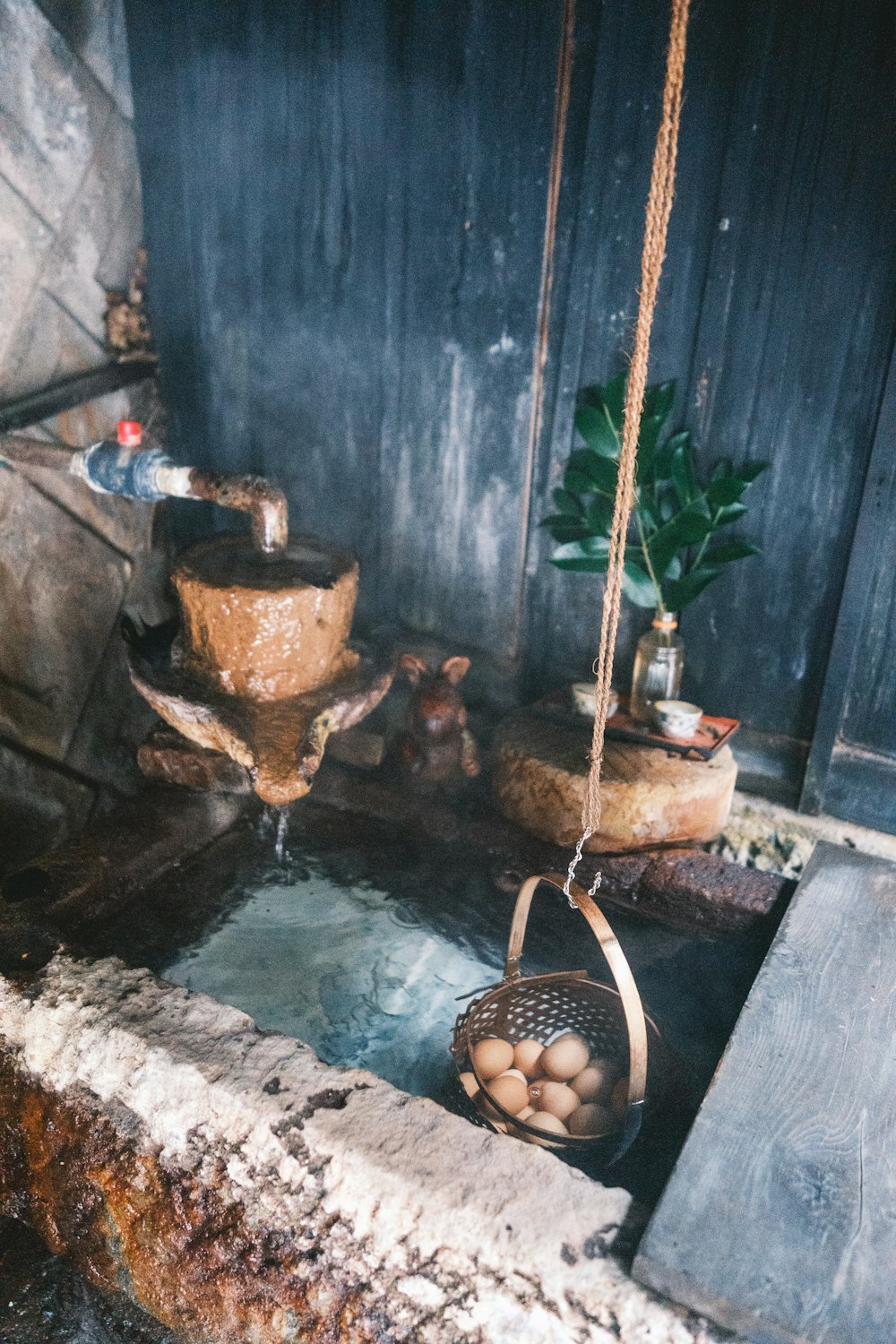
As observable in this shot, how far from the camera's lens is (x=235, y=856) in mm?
3574

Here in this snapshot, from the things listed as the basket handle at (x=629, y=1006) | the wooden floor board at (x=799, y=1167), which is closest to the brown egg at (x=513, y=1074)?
the basket handle at (x=629, y=1006)

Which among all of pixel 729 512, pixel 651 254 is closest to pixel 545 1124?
pixel 651 254

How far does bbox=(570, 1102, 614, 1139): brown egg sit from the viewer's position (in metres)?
2.33

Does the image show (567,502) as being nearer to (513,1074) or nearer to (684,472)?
(684,472)

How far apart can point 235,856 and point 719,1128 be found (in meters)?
2.13

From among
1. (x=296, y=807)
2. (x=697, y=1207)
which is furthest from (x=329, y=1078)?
(x=296, y=807)

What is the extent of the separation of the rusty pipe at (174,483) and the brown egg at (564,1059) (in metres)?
1.92

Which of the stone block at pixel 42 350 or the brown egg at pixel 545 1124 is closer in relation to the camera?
the brown egg at pixel 545 1124

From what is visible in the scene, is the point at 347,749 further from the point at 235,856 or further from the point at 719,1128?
the point at 719,1128

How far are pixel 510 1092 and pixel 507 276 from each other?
3.17 meters

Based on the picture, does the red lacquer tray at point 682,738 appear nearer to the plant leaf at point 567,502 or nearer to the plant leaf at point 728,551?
the plant leaf at point 728,551

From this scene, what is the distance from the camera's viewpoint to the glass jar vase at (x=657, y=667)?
12.4 feet

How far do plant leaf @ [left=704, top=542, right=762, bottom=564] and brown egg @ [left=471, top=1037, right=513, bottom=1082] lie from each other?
2.15 meters

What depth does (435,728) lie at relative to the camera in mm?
3848
